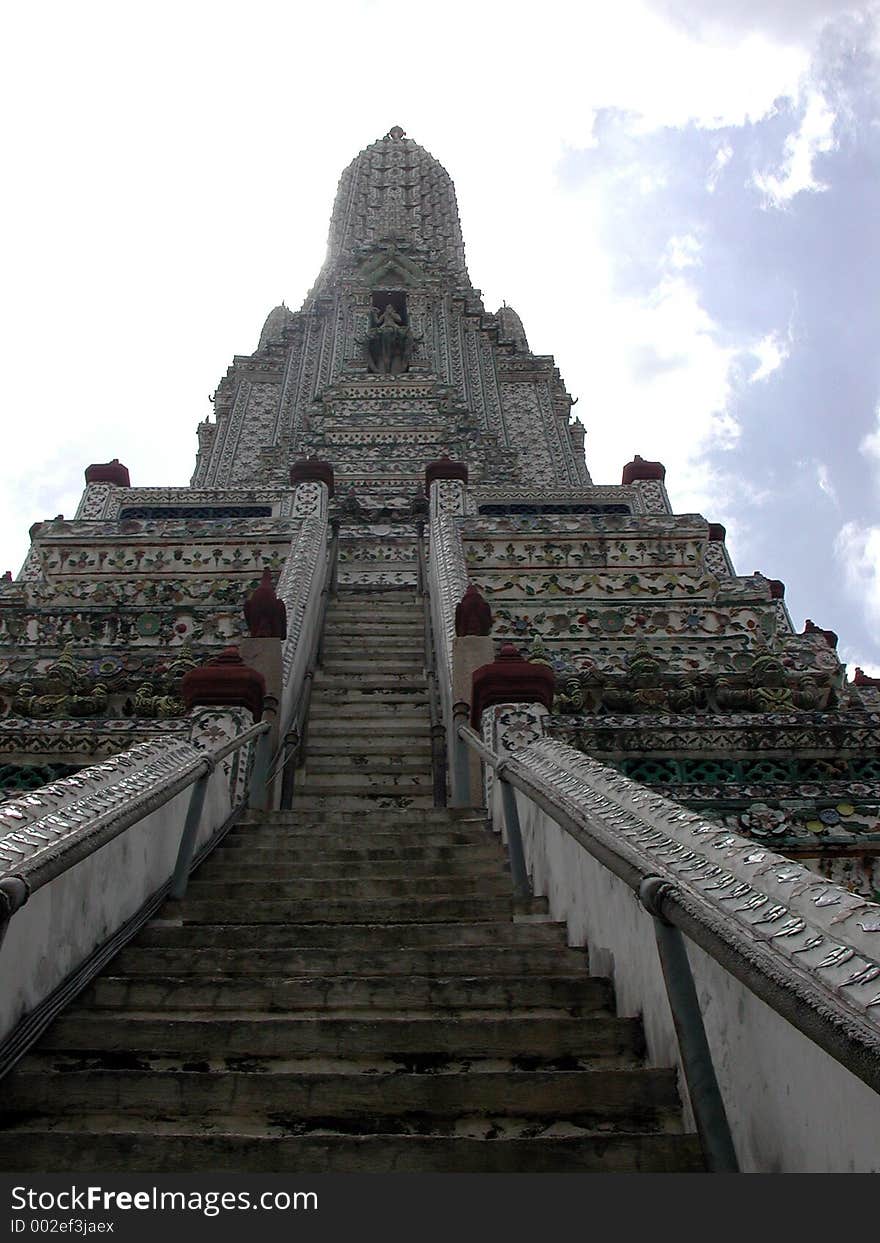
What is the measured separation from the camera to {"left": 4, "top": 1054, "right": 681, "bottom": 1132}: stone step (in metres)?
2.69

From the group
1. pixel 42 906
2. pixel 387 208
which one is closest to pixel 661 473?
pixel 42 906

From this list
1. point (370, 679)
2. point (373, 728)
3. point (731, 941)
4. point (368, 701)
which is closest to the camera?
point (731, 941)

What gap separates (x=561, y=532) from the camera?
10703 mm

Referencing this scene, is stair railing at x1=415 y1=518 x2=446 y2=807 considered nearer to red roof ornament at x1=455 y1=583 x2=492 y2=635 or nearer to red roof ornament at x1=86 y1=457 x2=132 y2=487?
red roof ornament at x1=455 y1=583 x2=492 y2=635

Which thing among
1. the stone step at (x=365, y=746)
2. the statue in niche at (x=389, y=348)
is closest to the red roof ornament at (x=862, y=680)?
the stone step at (x=365, y=746)

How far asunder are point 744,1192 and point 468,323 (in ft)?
87.3

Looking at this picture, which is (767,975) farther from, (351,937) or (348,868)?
(348,868)

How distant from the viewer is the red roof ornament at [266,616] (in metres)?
7.55

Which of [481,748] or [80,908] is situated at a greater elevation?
[481,748]

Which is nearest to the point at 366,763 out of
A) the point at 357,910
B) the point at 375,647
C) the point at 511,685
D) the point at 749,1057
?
the point at 511,685

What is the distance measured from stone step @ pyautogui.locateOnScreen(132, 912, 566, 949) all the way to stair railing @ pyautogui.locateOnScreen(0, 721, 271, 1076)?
0.19 m

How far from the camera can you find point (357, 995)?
336cm

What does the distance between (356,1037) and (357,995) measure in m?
0.33

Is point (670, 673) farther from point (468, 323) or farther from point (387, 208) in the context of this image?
point (387, 208)
